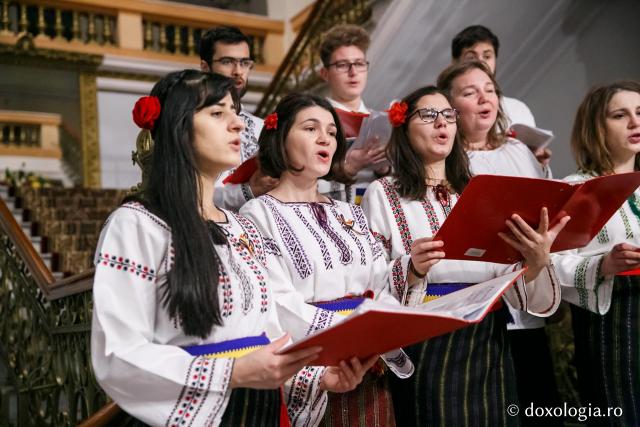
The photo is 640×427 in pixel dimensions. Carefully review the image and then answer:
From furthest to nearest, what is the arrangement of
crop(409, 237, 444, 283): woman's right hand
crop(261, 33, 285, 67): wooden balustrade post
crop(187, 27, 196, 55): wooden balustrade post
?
1. crop(261, 33, 285, 67): wooden balustrade post
2. crop(187, 27, 196, 55): wooden balustrade post
3. crop(409, 237, 444, 283): woman's right hand

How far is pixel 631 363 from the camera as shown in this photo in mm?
2316

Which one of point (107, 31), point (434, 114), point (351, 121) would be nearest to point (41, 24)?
point (107, 31)

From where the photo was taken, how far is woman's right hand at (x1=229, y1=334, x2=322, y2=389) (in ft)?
4.67

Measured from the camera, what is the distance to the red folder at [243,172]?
2418 millimetres

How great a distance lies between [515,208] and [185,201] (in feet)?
3.01

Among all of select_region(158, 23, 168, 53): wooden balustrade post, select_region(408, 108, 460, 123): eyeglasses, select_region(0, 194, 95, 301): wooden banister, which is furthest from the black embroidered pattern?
select_region(158, 23, 168, 53): wooden balustrade post

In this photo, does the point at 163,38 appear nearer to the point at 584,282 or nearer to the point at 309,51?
the point at 309,51

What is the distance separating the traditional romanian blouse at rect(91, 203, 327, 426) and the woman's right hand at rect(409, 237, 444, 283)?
1.87ft

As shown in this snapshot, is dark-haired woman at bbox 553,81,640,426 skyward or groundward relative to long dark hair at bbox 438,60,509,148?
groundward

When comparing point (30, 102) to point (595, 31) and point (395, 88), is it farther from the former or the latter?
point (595, 31)

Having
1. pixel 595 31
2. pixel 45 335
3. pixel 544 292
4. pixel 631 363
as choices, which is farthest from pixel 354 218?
pixel 595 31

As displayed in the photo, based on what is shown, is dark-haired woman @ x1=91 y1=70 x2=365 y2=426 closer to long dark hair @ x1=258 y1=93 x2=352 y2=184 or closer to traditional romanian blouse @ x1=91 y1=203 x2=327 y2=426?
traditional romanian blouse @ x1=91 y1=203 x2=327 y2=426

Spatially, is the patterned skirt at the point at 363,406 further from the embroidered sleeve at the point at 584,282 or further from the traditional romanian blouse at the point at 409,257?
the embroidered sleeve at the point at 584,282

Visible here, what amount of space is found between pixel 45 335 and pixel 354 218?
2507 millimetres
